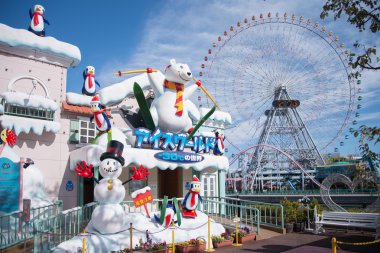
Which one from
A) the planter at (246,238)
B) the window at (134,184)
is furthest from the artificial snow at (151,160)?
the planter at (246,238)

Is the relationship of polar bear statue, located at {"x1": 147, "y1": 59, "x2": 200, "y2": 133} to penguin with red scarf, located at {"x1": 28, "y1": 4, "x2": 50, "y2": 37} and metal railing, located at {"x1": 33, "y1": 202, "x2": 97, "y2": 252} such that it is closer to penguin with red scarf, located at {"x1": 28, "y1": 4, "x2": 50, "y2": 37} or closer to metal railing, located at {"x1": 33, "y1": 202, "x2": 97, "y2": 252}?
penguin with red scarf, located at {"x1": 28, "y1": 4, "x2": 50, "y2": 37}

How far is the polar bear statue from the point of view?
13.7 m

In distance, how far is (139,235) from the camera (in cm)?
988

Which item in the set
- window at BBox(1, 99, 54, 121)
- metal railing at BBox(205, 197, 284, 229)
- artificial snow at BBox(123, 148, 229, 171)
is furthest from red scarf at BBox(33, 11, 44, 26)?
metal railing at BBox(205, 197, 284, 229)

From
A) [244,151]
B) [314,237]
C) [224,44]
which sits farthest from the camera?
[244,151]

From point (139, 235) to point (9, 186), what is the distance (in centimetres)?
414

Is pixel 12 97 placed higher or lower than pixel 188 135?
higher

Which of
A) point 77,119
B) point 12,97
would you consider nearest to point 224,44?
point 77,119

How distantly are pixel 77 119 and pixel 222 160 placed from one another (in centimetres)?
606

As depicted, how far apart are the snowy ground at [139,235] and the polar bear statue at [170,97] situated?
A: 3660mm

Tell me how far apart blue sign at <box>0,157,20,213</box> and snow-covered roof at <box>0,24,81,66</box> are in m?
4.05

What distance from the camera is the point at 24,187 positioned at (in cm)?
1078

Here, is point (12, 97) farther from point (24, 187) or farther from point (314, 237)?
point (314, 237)

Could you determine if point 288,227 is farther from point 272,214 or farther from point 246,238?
point 246,238
